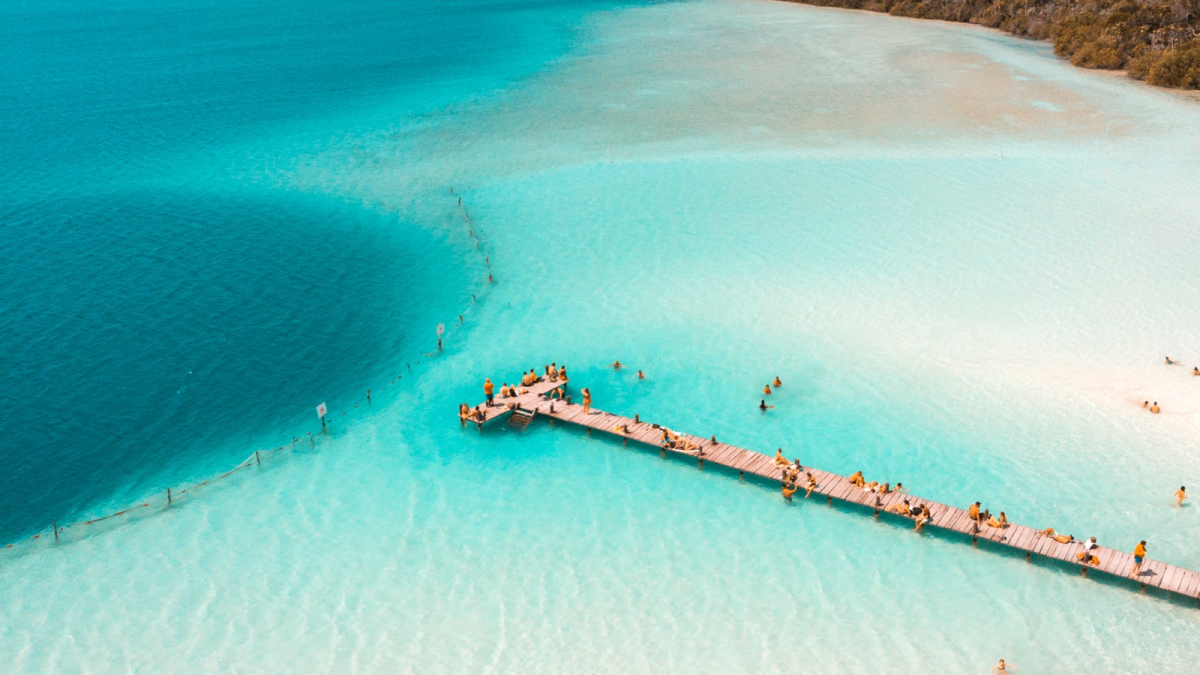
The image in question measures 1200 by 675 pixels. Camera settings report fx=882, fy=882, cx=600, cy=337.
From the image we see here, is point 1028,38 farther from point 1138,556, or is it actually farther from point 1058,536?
point 1138,556

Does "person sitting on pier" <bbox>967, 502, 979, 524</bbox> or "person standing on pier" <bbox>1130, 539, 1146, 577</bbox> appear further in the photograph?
"person sitting on pier" <bbox>967, 502, 979, 524</bbox>

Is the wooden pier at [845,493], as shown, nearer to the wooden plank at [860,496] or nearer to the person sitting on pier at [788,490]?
the wooden plank at [860,496]

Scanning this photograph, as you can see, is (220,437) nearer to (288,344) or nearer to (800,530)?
(288,344)

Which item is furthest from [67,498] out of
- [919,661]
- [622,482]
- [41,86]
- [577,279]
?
[41,86]

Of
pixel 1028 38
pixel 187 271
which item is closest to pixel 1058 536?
pixel 187 271

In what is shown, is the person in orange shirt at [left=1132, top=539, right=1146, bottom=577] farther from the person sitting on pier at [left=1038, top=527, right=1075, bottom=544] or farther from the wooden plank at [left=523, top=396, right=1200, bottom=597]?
the person sitting on pier at [left=1038, top=527, right=1075, bottom=544]

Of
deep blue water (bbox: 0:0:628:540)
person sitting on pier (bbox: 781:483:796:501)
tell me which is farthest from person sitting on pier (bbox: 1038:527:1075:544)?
deep blue water (bbox: 0:0:628:540)
